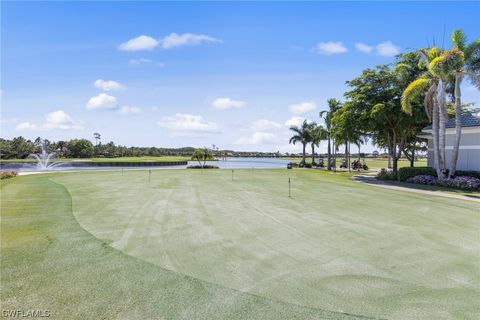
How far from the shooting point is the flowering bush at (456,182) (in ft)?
59.4

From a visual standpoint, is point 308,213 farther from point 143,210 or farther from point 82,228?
point 82,228

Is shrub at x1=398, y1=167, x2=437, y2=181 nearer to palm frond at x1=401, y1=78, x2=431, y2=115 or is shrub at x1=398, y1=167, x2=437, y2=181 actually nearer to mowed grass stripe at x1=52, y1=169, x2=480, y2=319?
palm frond at x1=401, y1=78, x2=431, y2=115

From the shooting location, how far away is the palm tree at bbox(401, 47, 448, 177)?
65.4 ft

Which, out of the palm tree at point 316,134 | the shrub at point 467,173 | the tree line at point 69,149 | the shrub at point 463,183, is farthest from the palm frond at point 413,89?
the tree line at point 69,149

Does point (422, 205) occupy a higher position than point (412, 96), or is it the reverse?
point (412, 96)

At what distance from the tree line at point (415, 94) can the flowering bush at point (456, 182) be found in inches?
32.3

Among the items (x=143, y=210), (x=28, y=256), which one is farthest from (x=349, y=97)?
(x=28, y=256)

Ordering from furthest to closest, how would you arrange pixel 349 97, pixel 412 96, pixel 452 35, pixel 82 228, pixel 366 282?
1. pixel 349 97
2. pixel 412 96
3. pixel 452 35
4. pixel 82 228
5. pixel 366 282

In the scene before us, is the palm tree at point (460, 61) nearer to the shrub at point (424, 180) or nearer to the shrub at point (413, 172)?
the shrub at point (424, 180)

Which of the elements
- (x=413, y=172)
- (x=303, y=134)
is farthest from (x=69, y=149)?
(x=413, y=172)

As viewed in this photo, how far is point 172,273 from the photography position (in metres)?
5.38

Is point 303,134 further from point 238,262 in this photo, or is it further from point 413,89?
point 238,262

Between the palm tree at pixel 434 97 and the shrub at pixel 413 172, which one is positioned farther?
the shrub at pixel 413 172

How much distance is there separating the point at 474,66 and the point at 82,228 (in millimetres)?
24846
